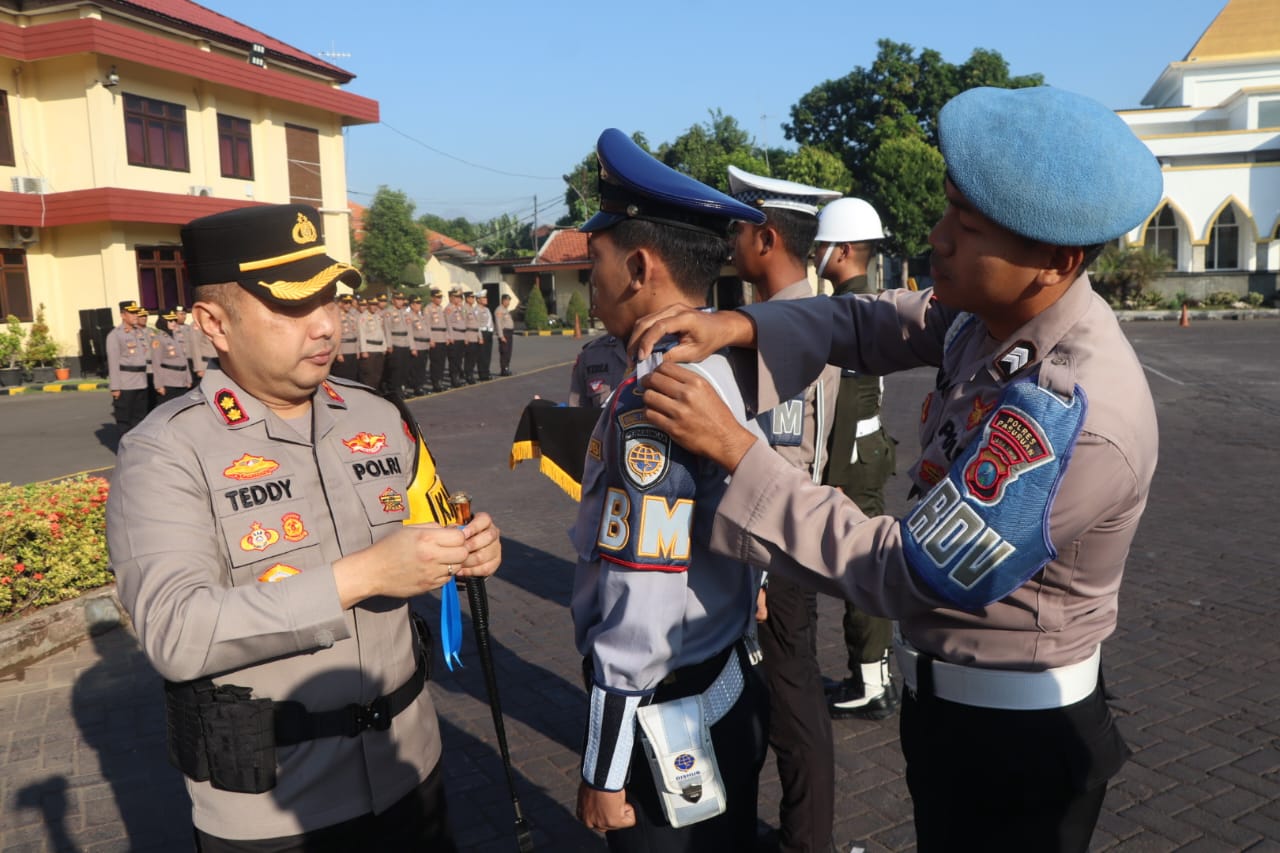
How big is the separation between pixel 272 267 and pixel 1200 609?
18.5 ft

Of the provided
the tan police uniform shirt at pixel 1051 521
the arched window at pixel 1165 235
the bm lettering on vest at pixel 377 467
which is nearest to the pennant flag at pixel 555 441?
the bm lettering on vest at pixel 377 467

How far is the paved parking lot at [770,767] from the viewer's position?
3633mm

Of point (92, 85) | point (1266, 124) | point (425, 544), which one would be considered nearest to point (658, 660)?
point (425, 544)

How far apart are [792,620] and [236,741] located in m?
1.91

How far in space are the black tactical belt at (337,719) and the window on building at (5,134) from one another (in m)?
25.9

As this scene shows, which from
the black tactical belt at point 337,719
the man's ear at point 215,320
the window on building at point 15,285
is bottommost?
the black tactical belt at point 337,719

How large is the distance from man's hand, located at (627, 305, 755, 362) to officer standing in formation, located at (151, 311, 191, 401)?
45.2 ft

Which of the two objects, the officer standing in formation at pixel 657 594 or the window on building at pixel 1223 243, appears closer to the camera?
the officer standing in formation at pixel 657 594

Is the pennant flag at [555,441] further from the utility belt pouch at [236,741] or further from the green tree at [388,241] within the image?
the green tree at [388,241]

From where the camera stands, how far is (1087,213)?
153cm

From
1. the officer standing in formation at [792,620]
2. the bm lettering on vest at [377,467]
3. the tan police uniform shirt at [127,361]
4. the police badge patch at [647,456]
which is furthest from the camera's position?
the tan police uniform shirt at [127,361]

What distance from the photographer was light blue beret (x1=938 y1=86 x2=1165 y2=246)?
1529 millimetres

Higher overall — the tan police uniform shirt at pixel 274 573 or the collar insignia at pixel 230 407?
the collar insignia at pixel 230 407

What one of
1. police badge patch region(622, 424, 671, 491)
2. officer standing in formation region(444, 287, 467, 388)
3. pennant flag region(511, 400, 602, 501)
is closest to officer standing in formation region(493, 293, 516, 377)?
officer standing in formation region(444, 287, 467, 388)
